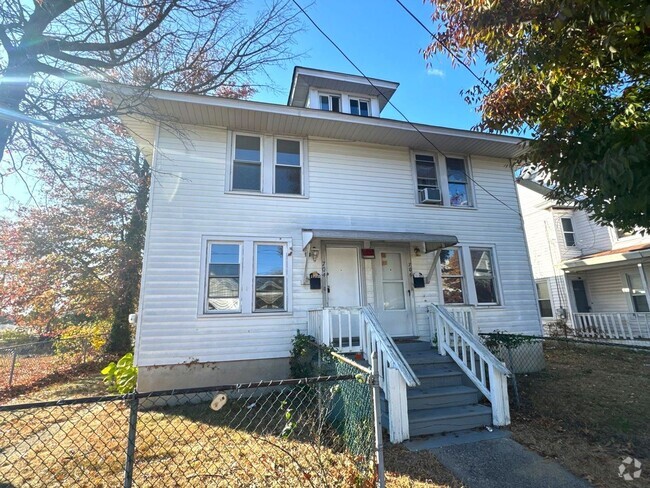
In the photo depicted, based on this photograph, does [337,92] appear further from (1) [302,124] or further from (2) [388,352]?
(2) [388,352]

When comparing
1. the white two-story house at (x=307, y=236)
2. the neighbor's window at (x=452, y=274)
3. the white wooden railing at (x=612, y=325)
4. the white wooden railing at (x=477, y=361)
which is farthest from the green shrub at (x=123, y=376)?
the white wooden railing at (x=612, y=325)

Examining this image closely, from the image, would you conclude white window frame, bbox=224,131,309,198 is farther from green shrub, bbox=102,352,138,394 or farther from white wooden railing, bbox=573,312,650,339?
white wooden railing, bbox=573,312,650,339

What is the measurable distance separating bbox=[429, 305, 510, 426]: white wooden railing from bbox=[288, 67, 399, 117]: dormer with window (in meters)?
6.42

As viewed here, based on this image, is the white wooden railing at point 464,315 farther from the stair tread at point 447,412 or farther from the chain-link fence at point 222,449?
the chain-link fence at point 222,449

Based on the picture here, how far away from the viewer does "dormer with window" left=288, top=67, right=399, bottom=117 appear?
382 inches

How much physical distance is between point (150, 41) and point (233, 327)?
5.26 metres

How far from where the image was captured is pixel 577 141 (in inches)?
178

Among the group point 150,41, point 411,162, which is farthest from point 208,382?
point 411,162

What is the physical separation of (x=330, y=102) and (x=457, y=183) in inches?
178

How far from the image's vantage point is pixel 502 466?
3619mm

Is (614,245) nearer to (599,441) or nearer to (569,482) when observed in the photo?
(599,441)

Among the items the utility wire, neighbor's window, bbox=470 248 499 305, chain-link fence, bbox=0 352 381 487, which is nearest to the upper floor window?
the utility wire

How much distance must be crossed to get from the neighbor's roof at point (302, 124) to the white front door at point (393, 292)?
9.71 feet
